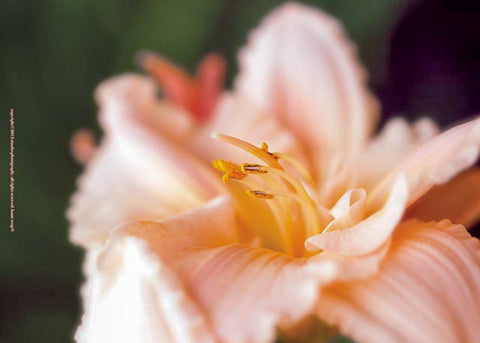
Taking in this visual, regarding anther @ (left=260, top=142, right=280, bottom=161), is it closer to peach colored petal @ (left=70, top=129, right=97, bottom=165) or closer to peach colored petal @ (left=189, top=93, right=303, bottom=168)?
peach colored petal @ (left=189, top=93, right=303, bottom=168)

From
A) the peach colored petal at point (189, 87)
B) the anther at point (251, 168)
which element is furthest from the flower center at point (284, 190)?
the peach colored petal at point (189, 87)

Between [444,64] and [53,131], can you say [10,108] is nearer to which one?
[53,131]

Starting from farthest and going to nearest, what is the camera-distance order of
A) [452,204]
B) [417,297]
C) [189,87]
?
[189,87] < [452,204] < [417,297]

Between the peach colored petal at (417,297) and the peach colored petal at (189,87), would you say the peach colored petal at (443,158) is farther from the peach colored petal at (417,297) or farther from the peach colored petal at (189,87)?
the peach colored petal at (189,87)

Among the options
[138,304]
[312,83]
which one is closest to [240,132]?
[312,83]

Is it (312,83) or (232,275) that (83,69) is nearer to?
(312,83)

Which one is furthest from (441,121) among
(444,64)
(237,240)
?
(237,240)
